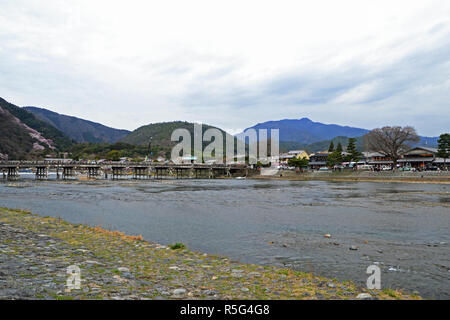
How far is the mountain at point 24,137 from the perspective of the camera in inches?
5517

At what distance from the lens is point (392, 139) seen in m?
77.8

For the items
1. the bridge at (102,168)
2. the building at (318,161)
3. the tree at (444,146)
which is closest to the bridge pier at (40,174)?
the bridge at (102,168)

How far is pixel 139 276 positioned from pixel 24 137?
17992 cm

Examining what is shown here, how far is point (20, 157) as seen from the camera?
135375mm

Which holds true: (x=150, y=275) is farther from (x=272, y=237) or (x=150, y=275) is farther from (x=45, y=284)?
(x=272, y=237)

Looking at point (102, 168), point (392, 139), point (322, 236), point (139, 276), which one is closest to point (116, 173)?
point (102, 168)

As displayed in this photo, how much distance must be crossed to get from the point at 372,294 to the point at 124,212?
57.6 ft

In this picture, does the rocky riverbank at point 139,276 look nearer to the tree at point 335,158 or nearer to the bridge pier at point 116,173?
the bridge pier at point 116,173

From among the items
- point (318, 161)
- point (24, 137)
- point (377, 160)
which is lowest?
point (318, 161)

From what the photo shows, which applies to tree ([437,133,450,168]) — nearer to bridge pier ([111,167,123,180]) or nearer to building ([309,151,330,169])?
building ([309,151,330,169])

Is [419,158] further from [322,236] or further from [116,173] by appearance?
[116,173]
